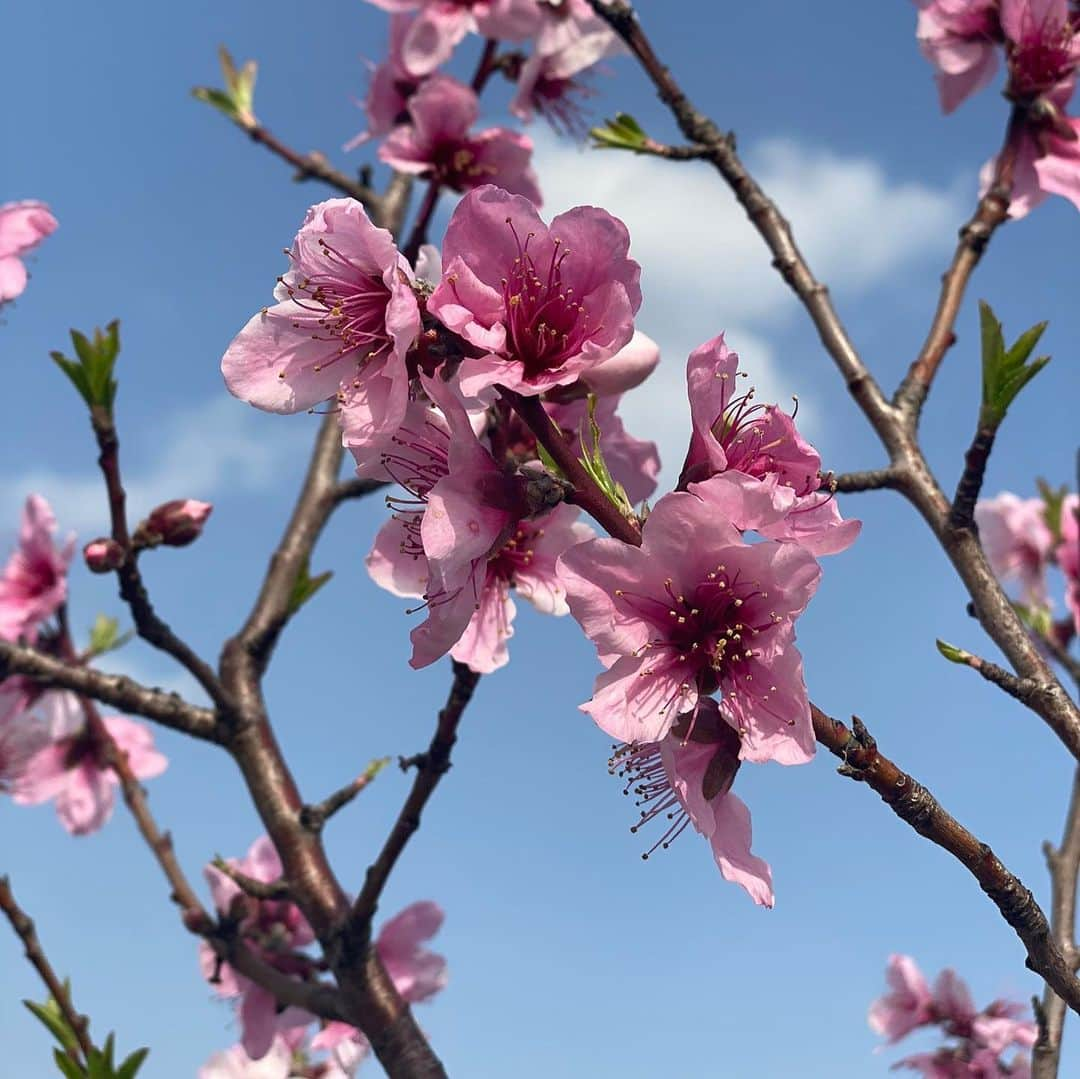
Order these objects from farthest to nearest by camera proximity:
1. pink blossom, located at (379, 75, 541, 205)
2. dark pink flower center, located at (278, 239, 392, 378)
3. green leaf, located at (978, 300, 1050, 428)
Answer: pink blossom, located at (379, 75, 541, 205), green leaf, located at (978, 300, 1050, 428), dark pink flower center, located at (278, 239, 392, 378)

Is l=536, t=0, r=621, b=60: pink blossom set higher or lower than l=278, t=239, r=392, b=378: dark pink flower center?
higher

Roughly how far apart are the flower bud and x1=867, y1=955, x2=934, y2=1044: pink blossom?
3032 millimetres

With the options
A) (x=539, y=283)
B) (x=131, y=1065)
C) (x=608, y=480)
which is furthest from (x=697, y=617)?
Answer: (x=131, y=1065)

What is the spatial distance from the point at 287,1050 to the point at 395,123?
334cm

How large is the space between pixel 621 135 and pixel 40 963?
2549 millimetres

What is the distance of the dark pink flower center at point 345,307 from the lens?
1.67 metres

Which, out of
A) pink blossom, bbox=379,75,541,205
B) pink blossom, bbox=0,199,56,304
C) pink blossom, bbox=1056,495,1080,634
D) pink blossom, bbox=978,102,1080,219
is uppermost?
pink blossom, bbox=379,75,541,205

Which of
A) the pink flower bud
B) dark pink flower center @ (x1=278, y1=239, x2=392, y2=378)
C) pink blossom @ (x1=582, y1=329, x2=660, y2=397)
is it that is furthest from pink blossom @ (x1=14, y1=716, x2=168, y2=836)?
pink blossom @ (x1=582, y1=329, x2=660, y2=397)

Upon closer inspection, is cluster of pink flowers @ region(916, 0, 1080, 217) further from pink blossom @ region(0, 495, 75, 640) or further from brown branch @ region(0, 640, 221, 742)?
pink blossom @ region(0, 495, 75, 640)

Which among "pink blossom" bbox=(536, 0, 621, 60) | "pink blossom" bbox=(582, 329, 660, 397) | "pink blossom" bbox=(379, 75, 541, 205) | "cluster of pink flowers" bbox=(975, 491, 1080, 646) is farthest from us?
"cluster of pink flowers" bbox=(975, 491, 1080, 646)

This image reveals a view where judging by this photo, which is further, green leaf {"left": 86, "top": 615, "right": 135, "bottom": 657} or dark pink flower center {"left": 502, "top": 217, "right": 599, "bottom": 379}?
green leaf {"left": 86, "top": 615, "right": 135, "bottom": 657}

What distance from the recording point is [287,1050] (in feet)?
13.2

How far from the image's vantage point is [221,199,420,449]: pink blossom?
162 centimetres

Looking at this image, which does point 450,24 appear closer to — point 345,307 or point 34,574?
point 34,574
